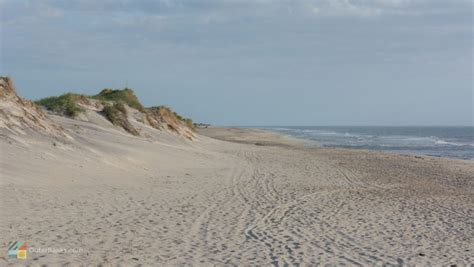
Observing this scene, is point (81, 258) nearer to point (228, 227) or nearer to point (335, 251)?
point (228, 227)

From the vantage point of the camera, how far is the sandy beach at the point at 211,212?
8.00 meters

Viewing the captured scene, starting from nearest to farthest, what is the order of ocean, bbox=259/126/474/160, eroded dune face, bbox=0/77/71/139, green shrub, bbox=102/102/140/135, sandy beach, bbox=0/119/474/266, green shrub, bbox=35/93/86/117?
sandy beach, bbox=0/119/474/266, eroded dune face, bbox=0/77/71/139, green shrub, bbox=35/93/86/117, green shrub, bbox=102/102/140/135, ocean, bbox=259/126/474/160

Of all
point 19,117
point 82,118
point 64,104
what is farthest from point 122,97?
point 19,117

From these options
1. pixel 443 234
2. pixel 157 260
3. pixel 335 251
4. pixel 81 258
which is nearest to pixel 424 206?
pixel 443 234

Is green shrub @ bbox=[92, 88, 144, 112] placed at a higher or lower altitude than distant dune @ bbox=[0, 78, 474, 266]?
higher

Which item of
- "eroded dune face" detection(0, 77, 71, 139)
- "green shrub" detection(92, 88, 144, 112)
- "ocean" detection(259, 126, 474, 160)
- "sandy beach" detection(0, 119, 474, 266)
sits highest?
"green shrub" detection(92, 88, 144, 112)

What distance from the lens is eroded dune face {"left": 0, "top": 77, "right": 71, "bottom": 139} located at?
1630cm

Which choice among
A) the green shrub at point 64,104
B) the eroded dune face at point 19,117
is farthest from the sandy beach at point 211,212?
the green shrub at point 64,104

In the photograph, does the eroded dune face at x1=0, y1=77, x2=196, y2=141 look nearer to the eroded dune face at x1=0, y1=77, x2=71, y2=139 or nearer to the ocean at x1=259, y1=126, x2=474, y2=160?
the eroded dune face at x1=0, y1=77, x2=71, y2=139

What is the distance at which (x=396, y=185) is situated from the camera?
1822 cm

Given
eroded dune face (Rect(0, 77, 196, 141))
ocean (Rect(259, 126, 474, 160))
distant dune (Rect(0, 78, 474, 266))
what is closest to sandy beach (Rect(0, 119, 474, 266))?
distant dune (Rect(0, 78, 474, 266))

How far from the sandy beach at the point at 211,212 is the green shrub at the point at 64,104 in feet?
28.0

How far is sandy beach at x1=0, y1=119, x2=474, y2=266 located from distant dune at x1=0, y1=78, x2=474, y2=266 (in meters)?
0.03

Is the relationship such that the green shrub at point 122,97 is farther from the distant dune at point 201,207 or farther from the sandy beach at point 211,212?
the sandy beach at point 211,212
